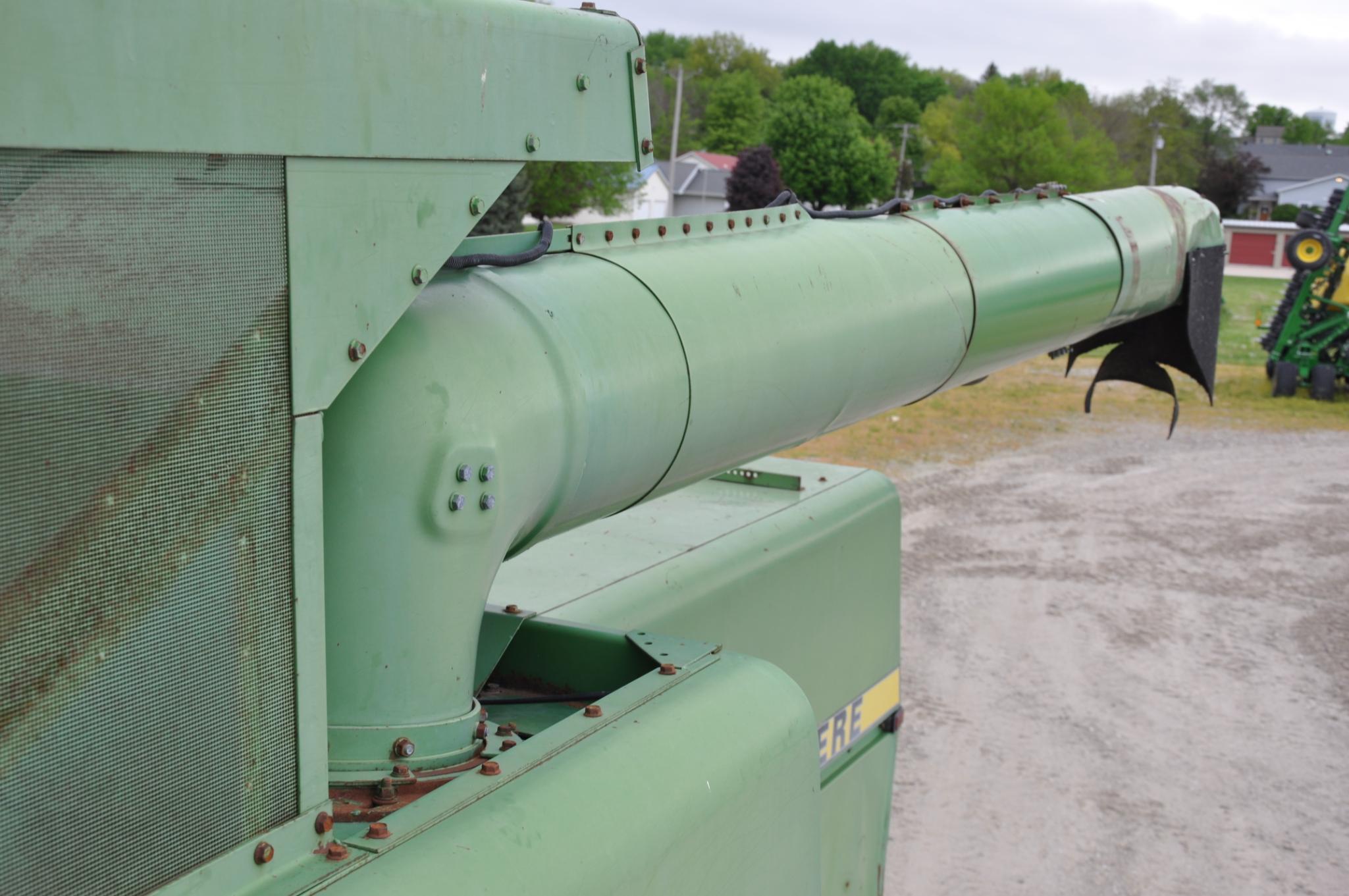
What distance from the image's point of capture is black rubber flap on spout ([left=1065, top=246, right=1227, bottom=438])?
3.96 m

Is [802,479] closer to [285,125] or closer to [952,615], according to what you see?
[285,125]

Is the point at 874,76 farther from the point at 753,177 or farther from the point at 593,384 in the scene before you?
the point at 593,384

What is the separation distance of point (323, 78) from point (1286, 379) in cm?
1634

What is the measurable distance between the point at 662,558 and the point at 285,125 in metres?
2.01

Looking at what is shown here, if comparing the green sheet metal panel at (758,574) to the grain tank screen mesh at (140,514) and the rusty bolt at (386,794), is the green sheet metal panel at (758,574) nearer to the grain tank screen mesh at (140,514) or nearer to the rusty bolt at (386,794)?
the rusty bolt at (386,794)

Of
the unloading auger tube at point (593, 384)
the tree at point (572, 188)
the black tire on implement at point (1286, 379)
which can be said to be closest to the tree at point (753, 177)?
the tree at point (572, 188)

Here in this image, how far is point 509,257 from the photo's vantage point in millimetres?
1975

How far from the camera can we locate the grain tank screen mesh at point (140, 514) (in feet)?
3.98

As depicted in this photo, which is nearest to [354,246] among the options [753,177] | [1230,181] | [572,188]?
[572,188]

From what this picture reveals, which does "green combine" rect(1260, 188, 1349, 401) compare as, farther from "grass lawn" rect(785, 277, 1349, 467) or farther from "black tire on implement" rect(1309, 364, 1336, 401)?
"grass lawn" rect(785, 277, 1349, 467)

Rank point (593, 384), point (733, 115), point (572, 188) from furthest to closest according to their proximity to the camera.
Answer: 1. point (733, 115)
2. point (572, 188)
3. point (593, 384)

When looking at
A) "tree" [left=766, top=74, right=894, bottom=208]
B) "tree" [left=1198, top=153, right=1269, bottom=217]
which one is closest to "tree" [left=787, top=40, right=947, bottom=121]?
"tree" [left=1198, top=153, right=1269, bottom=217]

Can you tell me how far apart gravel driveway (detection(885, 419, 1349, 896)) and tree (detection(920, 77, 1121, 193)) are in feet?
109

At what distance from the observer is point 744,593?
11.1 ft
